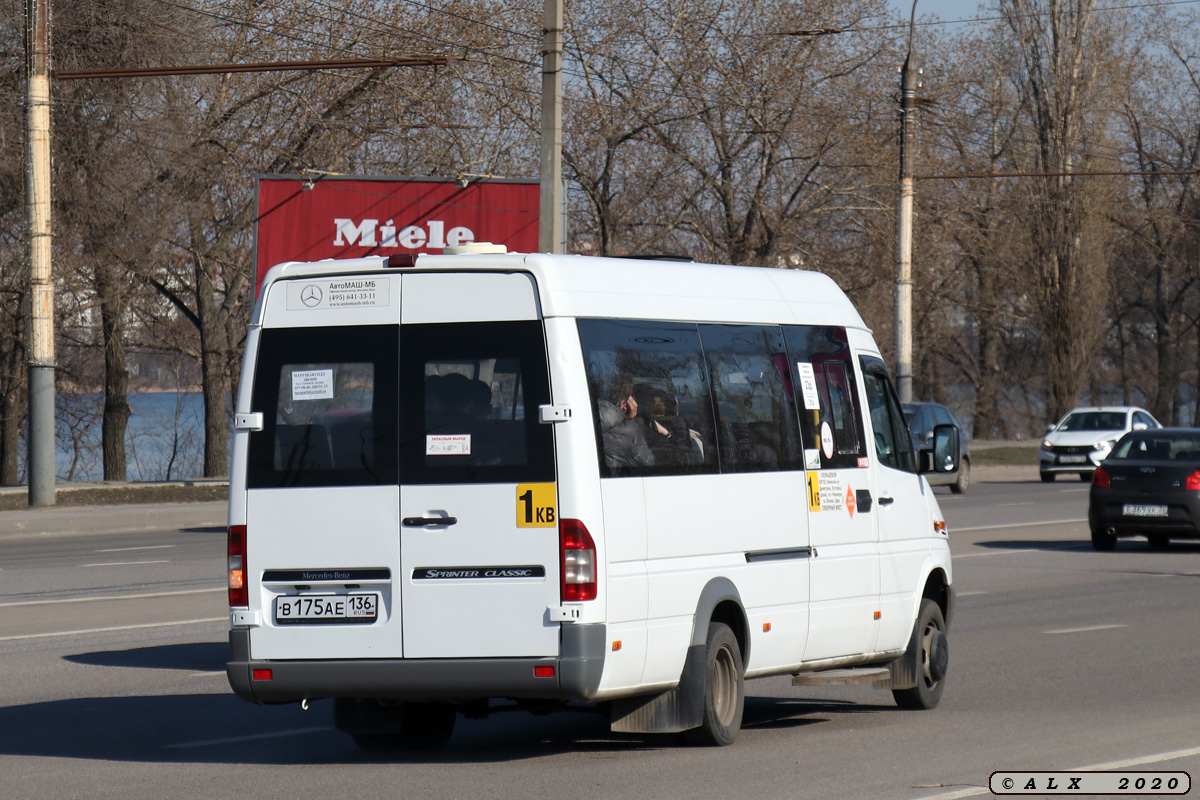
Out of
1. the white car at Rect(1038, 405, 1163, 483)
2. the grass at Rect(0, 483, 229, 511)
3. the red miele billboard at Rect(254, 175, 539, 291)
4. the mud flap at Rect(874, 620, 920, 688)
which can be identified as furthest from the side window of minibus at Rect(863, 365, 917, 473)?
the white car at Rect(1038, 405, 1163, 483)

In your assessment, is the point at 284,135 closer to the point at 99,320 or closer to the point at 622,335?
the point at 99,320

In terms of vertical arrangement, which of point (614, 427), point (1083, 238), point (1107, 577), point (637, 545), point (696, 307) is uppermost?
point (1083, 238)

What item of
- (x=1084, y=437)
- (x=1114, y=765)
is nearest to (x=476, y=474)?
(x=1114, y=765)

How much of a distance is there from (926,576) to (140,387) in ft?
139

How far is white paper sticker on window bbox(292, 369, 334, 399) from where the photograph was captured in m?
7.57

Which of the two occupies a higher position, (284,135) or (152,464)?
(284,135)

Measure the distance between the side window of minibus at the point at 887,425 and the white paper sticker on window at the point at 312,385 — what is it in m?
3.30

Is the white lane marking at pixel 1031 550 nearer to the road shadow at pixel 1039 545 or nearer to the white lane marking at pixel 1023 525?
the road shadow at pixel 1039 545

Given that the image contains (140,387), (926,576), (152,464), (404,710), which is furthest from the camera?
(152,464)

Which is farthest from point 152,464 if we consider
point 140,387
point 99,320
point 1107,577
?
point 1107,577

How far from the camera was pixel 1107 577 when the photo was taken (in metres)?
17.8

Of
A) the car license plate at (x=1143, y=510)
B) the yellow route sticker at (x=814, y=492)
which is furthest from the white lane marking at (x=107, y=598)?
the car license plate at (x=1143, y=510)

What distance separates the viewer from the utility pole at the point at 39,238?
2536 centimetres

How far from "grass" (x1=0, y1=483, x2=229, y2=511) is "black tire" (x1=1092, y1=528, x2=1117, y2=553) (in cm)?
1455
